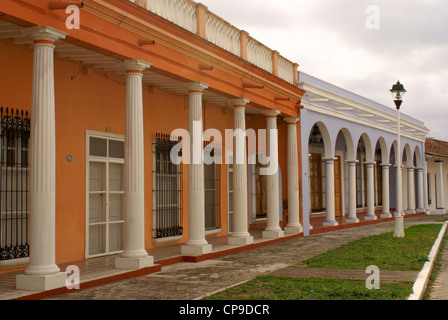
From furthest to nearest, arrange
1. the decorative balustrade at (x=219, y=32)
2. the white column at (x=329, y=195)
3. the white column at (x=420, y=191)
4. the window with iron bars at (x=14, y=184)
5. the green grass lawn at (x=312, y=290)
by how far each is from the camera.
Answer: the white column at (x=420, y=191) → the white column at (x=329, y=195) → the decorative balustrade at (x=219, y=32) → the window with iron bars at (x=14, y=184) → the green grass lawn at (x=312, y=290)

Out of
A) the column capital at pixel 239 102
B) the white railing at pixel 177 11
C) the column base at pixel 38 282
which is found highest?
the white railing at pixel 177 11

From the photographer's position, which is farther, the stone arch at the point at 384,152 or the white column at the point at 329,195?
the stone arch at the point at 384,152

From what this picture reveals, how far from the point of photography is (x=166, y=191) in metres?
12.1

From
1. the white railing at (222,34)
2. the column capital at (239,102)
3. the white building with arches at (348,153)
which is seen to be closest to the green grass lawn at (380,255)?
the white building with arches at (348,153)

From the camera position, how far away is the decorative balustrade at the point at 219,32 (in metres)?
9.73

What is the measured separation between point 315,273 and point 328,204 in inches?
364

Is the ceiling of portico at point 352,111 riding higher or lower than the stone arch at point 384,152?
higher

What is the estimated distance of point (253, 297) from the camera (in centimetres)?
652

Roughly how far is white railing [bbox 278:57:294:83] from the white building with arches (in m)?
0.40

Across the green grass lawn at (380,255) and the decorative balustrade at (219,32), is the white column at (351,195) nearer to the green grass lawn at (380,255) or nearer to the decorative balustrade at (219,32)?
the green grass lawn at (380,255)

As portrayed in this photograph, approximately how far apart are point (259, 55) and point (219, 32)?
7.62ft

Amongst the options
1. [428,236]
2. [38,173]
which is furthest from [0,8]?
[428,236]
